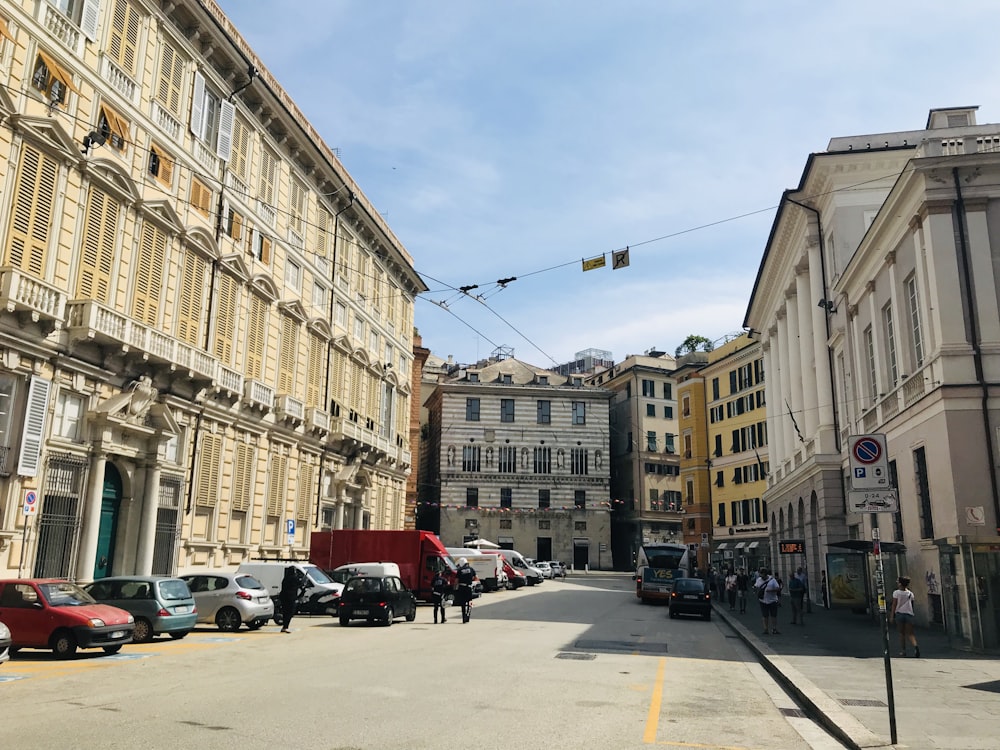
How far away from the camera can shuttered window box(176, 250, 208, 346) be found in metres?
26.3

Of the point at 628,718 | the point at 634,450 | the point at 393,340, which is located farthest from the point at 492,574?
the point at 634,450

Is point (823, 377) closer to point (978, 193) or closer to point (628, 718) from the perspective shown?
point (978, 193)

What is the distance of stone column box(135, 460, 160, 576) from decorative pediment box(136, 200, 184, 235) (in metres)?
7.14

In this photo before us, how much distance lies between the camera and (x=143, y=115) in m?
24.2

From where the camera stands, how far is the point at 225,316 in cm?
2906

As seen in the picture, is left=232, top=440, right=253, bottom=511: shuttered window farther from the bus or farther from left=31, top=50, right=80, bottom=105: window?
the bus

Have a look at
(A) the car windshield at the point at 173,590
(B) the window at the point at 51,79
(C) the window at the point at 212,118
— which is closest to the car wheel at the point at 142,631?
(A) the car windshield at the point at 173,590

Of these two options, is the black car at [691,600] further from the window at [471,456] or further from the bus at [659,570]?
A: the window at [471,456]

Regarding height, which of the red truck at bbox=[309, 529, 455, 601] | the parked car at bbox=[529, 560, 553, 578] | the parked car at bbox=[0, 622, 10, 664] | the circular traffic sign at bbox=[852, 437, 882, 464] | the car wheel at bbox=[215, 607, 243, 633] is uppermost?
the circular traffic sign at bbox=[852, 437, 882, 464]

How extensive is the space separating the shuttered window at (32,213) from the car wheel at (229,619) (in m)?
9.35

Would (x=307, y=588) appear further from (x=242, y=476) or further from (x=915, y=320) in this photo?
(x=915, y=320)

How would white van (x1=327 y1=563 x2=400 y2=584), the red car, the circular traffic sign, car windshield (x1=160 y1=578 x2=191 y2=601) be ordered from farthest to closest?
white van (x1=327 y1=563 x2=400 y2=584) < car windshield (x1=160 y1=578 x2=191 y2=601) < the red car < the circular traffic sign

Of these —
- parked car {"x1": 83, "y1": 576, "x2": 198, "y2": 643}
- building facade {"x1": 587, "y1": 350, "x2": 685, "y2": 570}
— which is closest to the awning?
parked car {"x1": 83, "y1": 576, "x2": 198, "y2": 643}

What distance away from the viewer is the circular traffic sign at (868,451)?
A: 32.7 feet
